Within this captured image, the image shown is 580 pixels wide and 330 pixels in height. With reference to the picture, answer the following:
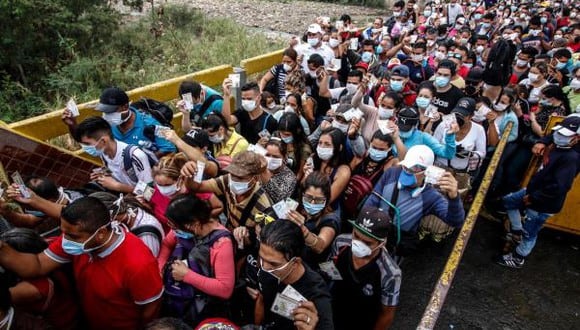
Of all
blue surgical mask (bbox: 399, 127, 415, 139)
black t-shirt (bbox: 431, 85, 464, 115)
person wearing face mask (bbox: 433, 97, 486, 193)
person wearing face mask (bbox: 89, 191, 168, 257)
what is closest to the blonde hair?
person wearing face mask (bbox: 89, 191, 168, 257)

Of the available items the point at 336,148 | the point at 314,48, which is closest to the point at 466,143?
the point at 336,148

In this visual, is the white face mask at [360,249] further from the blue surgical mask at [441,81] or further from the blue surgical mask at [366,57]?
the blue surgical mask at [366,57]

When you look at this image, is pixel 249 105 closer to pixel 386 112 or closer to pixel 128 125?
pixel 128 125

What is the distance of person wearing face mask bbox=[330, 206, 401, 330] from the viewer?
2.73m

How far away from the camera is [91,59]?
9.85m

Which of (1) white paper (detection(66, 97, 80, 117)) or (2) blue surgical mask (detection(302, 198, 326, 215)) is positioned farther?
(1) white paper (detection(66, 97, 80, 117))

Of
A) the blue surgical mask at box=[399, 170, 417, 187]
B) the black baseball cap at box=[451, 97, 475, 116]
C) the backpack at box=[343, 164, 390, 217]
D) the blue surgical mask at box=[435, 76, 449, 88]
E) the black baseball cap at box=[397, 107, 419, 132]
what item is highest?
the blue surgical mask at box=[435, 76, 449, 88]

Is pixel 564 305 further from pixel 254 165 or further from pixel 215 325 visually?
pixel 215 325

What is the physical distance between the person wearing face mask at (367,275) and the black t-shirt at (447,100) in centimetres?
335

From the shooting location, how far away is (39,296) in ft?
7.53

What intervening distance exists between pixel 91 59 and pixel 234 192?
8589 millimetres

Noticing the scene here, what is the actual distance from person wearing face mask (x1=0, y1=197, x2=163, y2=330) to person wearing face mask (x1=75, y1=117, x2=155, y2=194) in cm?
135

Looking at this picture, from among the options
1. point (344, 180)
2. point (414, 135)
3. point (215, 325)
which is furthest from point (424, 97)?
point (215, 325)

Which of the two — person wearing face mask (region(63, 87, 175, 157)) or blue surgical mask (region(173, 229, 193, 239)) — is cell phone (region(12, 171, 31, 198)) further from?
person wearing face mask (region(63, 87, 175, 157))
